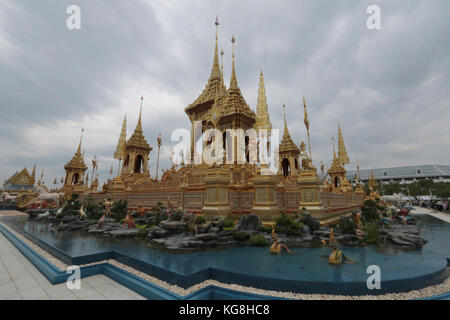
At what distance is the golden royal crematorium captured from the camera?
903cm

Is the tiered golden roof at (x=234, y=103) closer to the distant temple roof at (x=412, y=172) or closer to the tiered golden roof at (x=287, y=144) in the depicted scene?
the tiered golden roof at (x=287, y=144)

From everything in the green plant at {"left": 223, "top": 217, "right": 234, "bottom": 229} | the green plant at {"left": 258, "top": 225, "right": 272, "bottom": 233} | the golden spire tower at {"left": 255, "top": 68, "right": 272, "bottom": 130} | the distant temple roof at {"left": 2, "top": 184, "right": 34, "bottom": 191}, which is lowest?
the green plant at {"left": 258, "top": 225, "right": 272, "bottom": 233}

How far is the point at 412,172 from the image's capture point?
76562 millimetres

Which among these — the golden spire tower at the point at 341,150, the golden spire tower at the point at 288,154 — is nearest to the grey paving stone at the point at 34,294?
the golden spire tower at the point at 288,154

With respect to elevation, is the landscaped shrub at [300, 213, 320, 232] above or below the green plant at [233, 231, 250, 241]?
above

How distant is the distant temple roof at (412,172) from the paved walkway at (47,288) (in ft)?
299

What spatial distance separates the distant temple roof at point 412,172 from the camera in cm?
7256

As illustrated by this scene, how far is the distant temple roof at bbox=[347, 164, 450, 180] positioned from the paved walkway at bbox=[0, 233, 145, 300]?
91.3 metres

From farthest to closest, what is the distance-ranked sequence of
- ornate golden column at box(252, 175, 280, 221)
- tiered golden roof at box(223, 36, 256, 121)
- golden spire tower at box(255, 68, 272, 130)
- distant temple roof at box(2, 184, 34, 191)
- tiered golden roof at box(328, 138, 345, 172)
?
distant temple roof at box(2, 184, 34, 191) → tiered golden roof at box(328, 138, 345, 172) → tiered golden roof at box(223, 36, 256, 121) → golden spire tower at box(255, 68, 272, 130) → ornate golden column at box(252, 175, 280, 221)

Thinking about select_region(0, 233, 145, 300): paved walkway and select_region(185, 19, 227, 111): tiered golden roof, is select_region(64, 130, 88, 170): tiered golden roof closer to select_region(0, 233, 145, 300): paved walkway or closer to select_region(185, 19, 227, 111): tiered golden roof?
select_region(185, 19, 227, 111): tiered golden roof

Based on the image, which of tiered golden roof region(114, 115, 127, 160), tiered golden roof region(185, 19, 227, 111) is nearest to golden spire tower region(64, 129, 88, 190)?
tiered golden roof region(114, 115, 127, 160)

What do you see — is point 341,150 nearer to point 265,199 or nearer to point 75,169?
point 265,199

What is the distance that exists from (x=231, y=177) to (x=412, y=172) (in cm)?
9665
